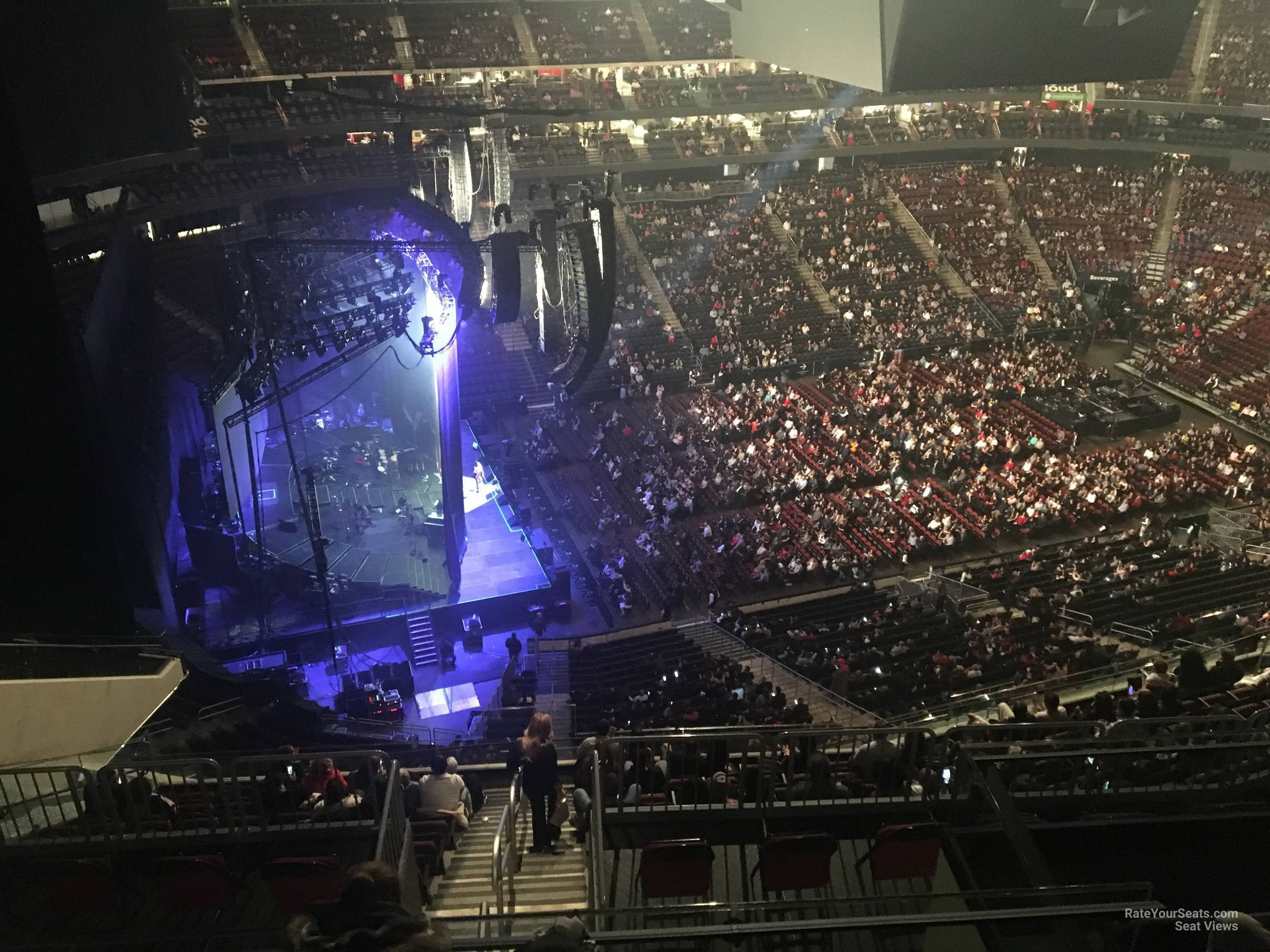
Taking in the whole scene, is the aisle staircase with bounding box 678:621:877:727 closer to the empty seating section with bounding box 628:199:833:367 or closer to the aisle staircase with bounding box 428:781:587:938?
the aisle staircase with bounding box 428:781:587:938

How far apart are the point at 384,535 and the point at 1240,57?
98.3 ft

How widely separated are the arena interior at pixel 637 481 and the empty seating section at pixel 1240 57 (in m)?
0.19

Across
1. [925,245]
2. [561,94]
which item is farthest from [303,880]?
[561,94]

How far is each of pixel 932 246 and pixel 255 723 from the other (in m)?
24.9

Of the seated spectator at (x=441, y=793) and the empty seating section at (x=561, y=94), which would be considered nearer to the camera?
the seated spectator at (x=441, y=793)

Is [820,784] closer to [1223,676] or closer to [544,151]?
[1223,676]

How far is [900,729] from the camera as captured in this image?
232 inches

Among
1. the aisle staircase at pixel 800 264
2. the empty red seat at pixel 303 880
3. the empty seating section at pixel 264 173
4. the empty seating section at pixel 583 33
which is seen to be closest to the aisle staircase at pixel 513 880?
the empty red seat at pixel 303 880

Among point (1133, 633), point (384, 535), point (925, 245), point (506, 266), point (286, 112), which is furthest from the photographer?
point (925, 245)

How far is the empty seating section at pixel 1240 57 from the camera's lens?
1107 inches

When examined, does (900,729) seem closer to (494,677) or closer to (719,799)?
(719,799)

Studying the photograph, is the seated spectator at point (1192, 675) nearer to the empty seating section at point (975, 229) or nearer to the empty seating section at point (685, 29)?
the empty seating section at point (975, 229)

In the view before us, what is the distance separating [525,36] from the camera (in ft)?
97.5

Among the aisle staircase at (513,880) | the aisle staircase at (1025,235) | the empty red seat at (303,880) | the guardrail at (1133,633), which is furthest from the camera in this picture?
the aisle staircase at (1025,235)
